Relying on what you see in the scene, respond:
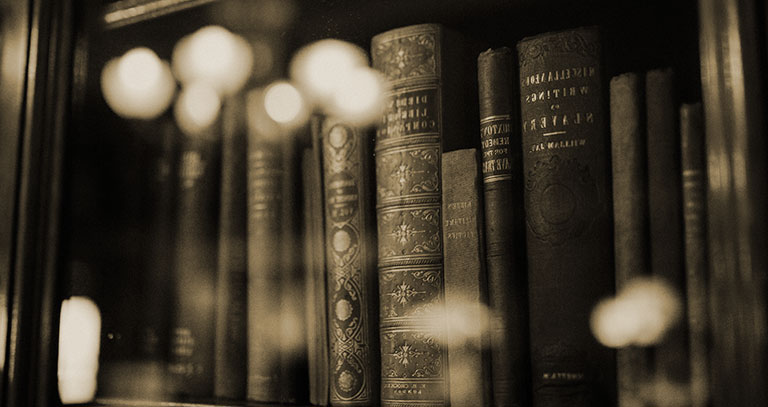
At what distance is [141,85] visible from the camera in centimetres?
81

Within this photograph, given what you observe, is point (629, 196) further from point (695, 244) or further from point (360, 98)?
point (360, 98)

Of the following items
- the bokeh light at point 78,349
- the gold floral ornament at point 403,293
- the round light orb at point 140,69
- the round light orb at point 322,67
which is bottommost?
the bokeh light at point 78,349

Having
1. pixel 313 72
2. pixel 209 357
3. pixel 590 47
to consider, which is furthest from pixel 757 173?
pixel 209 357

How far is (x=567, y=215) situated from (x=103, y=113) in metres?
0.48

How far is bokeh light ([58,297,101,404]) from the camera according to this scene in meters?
0.72

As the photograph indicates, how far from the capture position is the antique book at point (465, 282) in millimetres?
572

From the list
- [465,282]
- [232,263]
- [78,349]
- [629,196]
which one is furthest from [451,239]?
[78,349]

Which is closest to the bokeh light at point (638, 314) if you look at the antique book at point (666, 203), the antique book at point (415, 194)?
the antique book at point (666, 203)

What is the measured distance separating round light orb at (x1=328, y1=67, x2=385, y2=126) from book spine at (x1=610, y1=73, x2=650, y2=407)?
8.1 inches

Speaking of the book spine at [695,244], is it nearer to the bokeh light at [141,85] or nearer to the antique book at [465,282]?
the antique book at [465,282]

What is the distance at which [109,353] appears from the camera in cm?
76

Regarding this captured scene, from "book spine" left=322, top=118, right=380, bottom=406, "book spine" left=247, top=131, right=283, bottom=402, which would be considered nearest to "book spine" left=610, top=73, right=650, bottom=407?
"book spine" left=322, top=118, right=380, bottom=406

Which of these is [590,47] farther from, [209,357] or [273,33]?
[209,357]

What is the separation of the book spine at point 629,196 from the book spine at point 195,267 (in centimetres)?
40
